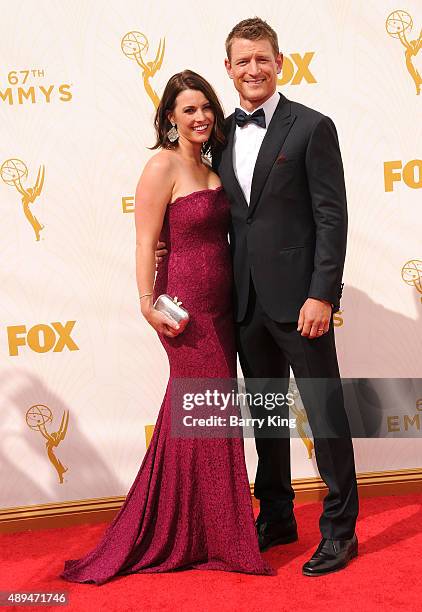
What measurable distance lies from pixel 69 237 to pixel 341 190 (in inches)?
47.9

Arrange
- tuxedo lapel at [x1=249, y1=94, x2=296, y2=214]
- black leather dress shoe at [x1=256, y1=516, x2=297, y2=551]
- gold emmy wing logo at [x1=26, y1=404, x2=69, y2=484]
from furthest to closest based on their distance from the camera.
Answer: gold emmy wing logo at [x1=26, y1=404, x2=69, y2=484] < black leather dress shoe at [x1=256, y1=516, x2=297, y2=551] < tuxedo lapel at [x1=249, y1=94, x2=296, y2=214]

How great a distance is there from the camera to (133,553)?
114 inches

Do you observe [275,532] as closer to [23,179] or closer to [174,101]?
[174,101]

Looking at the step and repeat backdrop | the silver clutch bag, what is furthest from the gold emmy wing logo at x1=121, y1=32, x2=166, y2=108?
the silver clutch bag

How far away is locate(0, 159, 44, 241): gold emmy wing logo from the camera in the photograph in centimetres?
339

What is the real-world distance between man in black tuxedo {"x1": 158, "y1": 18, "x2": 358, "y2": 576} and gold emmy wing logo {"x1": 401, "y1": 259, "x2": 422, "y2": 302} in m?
0.86

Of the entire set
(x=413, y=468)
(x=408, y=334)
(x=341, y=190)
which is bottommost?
(x=413, y=468)

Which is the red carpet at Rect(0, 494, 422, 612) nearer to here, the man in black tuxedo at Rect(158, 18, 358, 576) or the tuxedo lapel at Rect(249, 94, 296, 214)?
the man in black tuxedo at Rect(158, 18, 358, 576)

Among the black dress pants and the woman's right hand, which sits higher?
the woman's right hand

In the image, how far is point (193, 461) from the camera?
2893mm

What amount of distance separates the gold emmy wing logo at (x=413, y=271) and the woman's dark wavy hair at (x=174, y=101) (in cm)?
109

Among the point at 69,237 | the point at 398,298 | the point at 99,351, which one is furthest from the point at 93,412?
the point at 398,298

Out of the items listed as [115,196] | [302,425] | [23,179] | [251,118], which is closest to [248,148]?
[251,118]

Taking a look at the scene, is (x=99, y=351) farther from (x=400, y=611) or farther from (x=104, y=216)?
(x=400, y=611)
